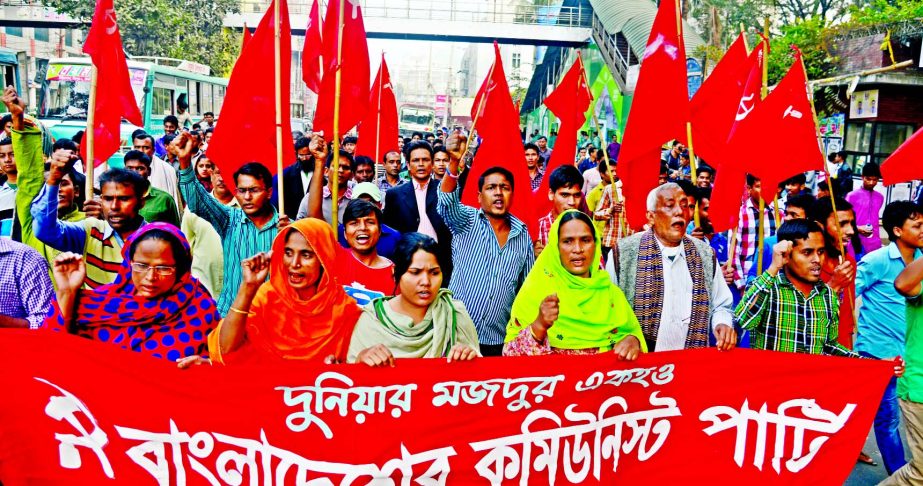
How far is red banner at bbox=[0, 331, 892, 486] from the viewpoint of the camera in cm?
293

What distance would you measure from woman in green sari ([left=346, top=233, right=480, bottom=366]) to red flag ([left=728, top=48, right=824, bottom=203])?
7.89 feet

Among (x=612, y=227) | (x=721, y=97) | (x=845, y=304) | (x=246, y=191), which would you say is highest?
(x=721, y=97)

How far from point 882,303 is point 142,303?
3.36 meters

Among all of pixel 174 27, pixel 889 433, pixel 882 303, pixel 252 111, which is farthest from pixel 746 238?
pixel 174 27

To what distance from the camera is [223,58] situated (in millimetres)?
30484

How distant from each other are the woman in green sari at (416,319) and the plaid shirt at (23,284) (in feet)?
4.42

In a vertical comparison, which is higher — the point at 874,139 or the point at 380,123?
the point at 874,139

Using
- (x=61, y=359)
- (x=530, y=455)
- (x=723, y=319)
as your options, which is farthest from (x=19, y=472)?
(x=723, y=319)

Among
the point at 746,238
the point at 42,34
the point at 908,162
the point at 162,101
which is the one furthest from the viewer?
the point at 42,34

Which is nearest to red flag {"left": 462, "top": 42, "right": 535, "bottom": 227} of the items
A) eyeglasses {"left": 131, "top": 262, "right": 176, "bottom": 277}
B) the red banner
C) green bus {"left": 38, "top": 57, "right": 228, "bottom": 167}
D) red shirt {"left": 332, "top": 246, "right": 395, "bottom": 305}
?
red shirt {"left": 332, "top": 246, "right": 395, "bottom": 305}

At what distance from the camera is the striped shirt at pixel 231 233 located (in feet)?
13.6

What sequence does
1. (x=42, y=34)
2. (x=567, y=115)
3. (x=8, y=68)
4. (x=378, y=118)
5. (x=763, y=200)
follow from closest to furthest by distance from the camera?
(x=763, y=200) → (x=567, y=115) → (x=378, y=118) → (x=8, y=68) → (x=42, y=34)

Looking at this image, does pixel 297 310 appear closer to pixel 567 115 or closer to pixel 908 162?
pixel 908 162

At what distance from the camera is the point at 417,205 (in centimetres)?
563
